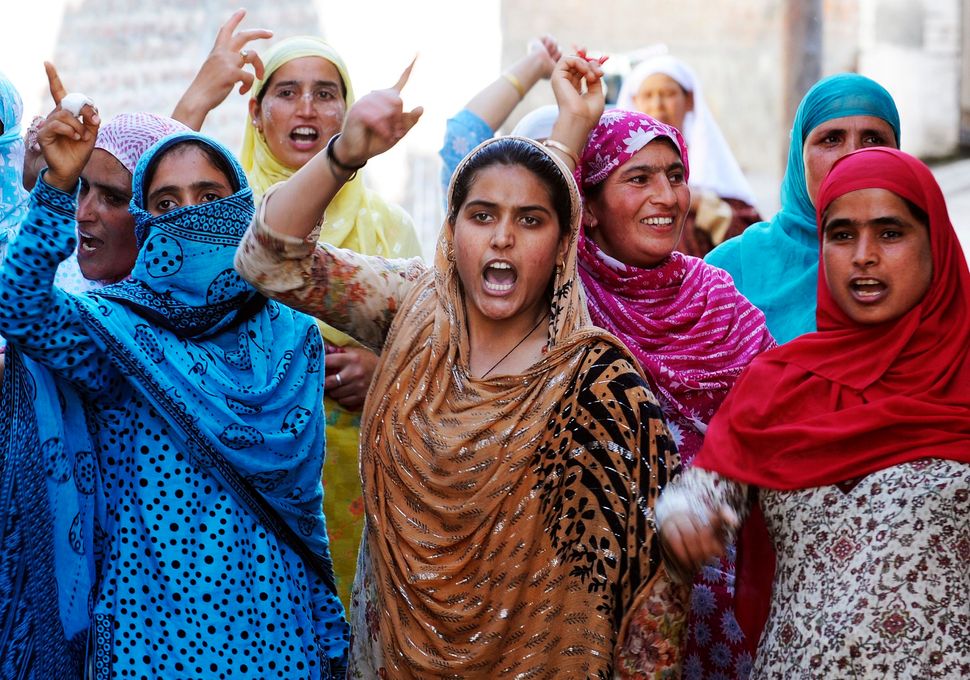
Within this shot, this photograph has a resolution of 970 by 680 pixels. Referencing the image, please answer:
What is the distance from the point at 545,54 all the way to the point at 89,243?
6.25ft

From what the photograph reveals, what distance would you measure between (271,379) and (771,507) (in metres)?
1.12

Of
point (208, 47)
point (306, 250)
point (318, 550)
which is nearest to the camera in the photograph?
point (306, 250)

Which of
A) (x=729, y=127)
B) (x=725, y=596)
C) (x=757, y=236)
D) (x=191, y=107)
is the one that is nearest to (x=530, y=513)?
(x=725, y=596)

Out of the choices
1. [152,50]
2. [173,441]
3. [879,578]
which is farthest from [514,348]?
[152,50]

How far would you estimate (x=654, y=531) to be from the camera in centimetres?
262

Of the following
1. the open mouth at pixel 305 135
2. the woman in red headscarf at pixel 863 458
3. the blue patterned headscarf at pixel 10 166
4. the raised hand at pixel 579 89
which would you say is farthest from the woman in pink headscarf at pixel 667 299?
the blue patterned headscarf at pixel 10 166

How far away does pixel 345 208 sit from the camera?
13.5 feet

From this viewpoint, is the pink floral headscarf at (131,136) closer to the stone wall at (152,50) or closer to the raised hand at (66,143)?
the raised hand at (66,143)

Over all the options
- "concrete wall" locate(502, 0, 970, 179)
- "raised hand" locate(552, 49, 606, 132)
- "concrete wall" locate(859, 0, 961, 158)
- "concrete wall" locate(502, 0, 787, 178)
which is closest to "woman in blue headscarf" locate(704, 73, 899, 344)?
"raised hand" locate(552, 49, 606, 132)

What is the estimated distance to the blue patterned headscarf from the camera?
11.8 feet

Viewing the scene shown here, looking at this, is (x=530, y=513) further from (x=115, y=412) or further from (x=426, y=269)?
(x=115, y=412)

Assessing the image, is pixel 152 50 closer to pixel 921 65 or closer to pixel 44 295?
pixel 921 65

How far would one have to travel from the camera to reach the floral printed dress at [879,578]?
2.43 metres

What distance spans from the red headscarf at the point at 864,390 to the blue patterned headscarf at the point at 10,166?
1982 millimetres
